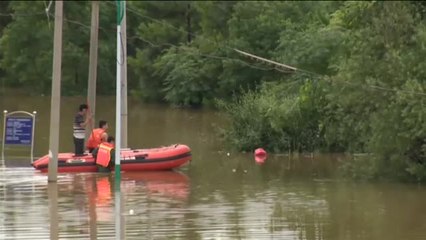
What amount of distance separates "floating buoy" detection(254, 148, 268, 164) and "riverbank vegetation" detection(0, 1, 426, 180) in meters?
0.95

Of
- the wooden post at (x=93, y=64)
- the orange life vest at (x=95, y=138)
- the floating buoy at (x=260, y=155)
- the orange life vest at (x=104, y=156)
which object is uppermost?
the wooden post at (x=93, y=64)

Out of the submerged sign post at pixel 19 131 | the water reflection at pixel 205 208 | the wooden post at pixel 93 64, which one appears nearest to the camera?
the water reflection at pixel 205 208

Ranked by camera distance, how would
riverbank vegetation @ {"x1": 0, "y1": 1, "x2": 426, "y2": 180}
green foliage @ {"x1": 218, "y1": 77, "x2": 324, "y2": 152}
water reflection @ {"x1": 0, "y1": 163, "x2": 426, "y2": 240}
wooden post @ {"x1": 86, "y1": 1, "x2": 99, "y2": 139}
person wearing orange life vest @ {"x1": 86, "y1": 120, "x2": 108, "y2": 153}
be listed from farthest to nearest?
green foliage @ {"x1": 218, "y1": 77, "x2": 324, "y2": 152} → wooden post @ {"x1": 86, "y1": 1, "x2": 99, "y2": 139} → person wearing orange life vest @ {"x1": 86, "y1": 120, "x2": 108, "y2": 153} → riverbank vegetation @ {"x1": 0, "y1": 1, "x2": 426, "y2": 180} → water reflection @ {"x1": 0, "y1": 163, "x2": 426, "y2": 240}

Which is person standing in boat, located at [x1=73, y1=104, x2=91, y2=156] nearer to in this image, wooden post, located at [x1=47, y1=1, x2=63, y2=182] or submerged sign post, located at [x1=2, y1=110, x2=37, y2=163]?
submerged sign post, located at [x1=2, y1=110, x2=37, y2=163]

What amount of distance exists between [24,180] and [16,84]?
4940 centimetres

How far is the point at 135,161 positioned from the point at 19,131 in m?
4.71

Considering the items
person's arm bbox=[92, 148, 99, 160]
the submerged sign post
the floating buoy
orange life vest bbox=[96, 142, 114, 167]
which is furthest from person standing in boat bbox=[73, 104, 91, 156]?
the floating buoy

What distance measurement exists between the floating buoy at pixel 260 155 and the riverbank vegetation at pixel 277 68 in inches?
37.6

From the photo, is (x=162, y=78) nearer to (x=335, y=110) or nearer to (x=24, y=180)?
(x=335, y=110)

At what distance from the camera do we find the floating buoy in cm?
2957

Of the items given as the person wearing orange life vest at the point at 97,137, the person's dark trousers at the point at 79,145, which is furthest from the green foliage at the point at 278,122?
the person's dark trousers at the point at 79,145

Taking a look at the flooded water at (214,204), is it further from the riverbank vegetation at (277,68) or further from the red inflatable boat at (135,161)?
the riverbank vegetation at (277,68)

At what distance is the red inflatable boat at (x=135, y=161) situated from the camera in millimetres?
24422

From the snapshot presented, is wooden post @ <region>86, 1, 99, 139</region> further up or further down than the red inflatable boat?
further up
